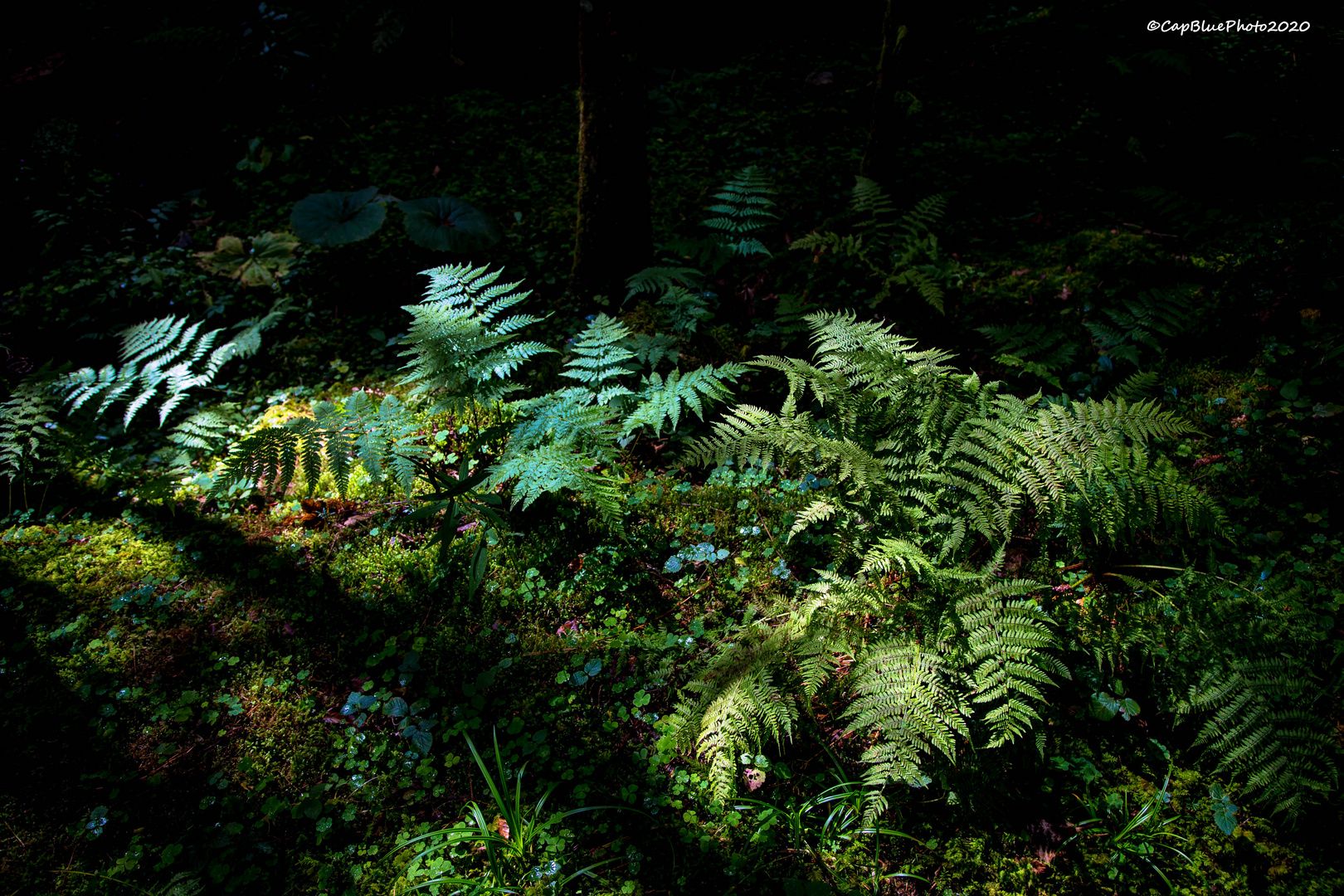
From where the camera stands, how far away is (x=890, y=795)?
2445 millimetres

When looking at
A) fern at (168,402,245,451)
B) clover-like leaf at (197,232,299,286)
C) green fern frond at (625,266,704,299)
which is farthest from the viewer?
clover-like leaf at (197,232,299,286)

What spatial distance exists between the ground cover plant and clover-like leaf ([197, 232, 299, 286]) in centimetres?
5

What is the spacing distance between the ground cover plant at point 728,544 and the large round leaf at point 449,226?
4cm

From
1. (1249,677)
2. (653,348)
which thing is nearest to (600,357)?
(653,348)

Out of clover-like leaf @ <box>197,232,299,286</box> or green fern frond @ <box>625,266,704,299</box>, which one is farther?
clover-like leaf @ <box>197,232,299,286</box>

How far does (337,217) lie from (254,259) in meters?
1.06

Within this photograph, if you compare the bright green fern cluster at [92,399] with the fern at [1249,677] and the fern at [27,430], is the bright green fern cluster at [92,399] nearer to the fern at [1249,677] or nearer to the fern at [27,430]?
the fern at [27,430]

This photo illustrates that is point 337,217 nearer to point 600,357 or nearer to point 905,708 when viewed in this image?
point 600,357

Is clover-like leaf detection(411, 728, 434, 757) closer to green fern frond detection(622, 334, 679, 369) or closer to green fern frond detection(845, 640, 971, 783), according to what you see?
green fern frond detection(845, 640, 971, 783)

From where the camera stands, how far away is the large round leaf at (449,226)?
493 centimetres

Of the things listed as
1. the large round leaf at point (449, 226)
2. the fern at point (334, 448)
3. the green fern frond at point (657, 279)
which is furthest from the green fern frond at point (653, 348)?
the large round leaf at point (449, 226)

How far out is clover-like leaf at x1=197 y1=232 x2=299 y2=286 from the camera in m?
5.50

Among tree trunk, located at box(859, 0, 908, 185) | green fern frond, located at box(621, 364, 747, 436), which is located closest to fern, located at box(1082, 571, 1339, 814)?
green fern frond, located at box(621, 364, 747, 436)

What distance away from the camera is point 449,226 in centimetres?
506
